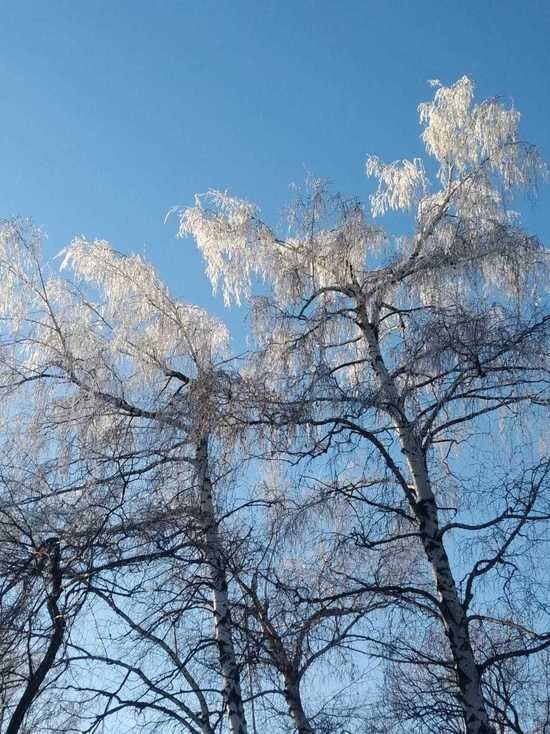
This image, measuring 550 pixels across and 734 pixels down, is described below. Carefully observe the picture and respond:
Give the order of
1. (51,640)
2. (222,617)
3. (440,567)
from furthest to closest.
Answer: (222,617) < (440,567) < (51,640)

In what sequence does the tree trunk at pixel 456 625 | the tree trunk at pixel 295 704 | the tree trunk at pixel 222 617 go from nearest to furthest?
the tree trunk at pixel 456 625, the tree trunk at pixel 222 617, the tree trunk at pixel 295 704

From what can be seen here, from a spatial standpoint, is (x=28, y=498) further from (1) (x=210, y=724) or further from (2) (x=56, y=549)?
(1) (x=210, y=724)

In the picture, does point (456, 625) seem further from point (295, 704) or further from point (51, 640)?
point (51, 640)

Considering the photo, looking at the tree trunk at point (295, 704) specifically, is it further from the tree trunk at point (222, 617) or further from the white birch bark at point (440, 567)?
the white birch bark at point (440, 567)

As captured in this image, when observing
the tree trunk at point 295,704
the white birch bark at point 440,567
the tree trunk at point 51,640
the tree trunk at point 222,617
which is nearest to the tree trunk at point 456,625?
the white birch bark at point 440,567

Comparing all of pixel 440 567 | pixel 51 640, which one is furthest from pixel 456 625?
pixel 51 640

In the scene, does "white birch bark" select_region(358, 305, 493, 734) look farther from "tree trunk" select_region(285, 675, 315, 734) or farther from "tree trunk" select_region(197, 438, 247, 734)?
"tree trunk" select_region(285, 675, 315, 734)

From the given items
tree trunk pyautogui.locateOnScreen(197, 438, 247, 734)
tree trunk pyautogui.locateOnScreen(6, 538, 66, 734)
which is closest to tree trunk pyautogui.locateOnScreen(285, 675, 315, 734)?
tree trunk pyautogui.locateOnScreen(197, 438, 247, 734)

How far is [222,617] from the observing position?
31.4 ft

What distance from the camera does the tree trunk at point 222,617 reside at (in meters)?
9.02

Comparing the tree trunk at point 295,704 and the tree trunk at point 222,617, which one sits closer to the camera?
the tree trunk at point 222,617

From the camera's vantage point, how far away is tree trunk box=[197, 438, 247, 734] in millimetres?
9016

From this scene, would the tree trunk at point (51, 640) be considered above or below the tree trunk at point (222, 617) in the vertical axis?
below

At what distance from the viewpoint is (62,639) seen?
6.38 metres
